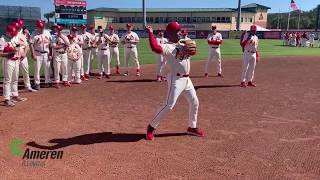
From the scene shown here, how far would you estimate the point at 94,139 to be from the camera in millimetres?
6777

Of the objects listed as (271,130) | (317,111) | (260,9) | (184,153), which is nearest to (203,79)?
(317,111)

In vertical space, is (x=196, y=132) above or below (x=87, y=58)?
below

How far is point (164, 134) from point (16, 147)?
2.73m

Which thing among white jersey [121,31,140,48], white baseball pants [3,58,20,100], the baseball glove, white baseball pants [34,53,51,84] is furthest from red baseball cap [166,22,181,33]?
white jersey [121,31,140,48]

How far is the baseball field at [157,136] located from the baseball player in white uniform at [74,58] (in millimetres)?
1242

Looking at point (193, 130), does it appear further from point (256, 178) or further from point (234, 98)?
point (234, 98)

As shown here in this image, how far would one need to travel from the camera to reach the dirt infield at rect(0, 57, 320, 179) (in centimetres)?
544

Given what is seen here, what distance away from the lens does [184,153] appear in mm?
6129

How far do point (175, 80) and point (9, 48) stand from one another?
4962mm

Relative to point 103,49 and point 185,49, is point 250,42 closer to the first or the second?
point 103,49

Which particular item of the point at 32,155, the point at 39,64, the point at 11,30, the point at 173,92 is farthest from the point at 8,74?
the point at 173,92

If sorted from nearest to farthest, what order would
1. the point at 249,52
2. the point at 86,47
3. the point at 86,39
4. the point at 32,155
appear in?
the point at 32,155
the point at 249,52
the point at 86,39
the point at 86,47

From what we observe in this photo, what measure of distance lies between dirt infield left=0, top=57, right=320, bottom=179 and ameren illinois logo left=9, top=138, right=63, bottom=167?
83 millimetres

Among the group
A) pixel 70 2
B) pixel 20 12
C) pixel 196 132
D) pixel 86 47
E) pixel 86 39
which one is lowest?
pixel 196 132
